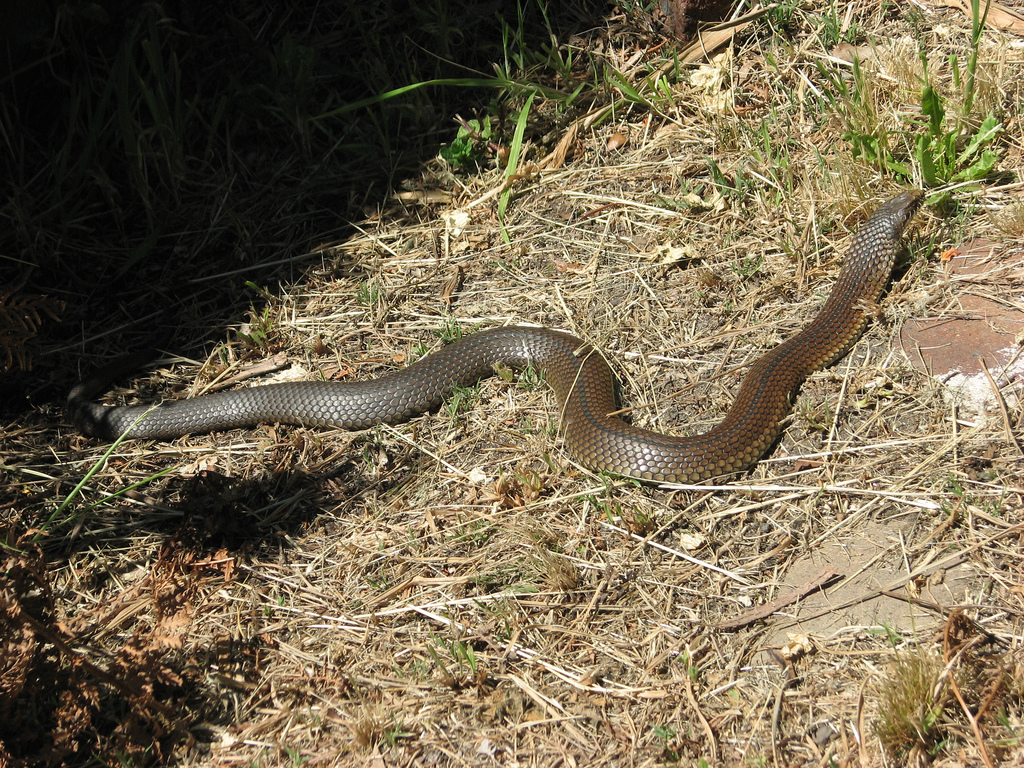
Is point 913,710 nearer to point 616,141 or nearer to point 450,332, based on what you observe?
point 450,332

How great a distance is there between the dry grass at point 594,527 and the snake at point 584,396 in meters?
0.13

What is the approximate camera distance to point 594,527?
414cm

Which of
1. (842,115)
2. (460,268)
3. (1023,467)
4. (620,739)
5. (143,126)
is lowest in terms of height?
(620,739)

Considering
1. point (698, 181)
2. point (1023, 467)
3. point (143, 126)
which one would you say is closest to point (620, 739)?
point (1023, 467)

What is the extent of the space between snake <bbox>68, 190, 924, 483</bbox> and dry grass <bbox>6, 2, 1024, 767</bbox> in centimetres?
13

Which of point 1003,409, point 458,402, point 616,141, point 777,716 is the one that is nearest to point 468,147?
point 616,141

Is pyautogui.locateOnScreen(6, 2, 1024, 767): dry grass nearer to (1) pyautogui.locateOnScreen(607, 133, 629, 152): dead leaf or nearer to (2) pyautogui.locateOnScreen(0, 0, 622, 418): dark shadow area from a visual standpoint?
A: (1) pyautogui.locateOnScreen(607, 133, 629, 152): dead leaf

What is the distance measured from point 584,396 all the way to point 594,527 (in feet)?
2.86

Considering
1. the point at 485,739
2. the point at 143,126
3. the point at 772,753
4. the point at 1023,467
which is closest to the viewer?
the point at 772,753

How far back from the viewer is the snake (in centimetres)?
429

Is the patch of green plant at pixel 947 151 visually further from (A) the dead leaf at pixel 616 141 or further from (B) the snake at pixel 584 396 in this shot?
(A) the dead leaf at pixel 616 141

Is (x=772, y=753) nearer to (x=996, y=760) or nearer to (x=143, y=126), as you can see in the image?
(x=996, y=760)

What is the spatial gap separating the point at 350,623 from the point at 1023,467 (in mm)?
3287

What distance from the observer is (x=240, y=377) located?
5.61m
